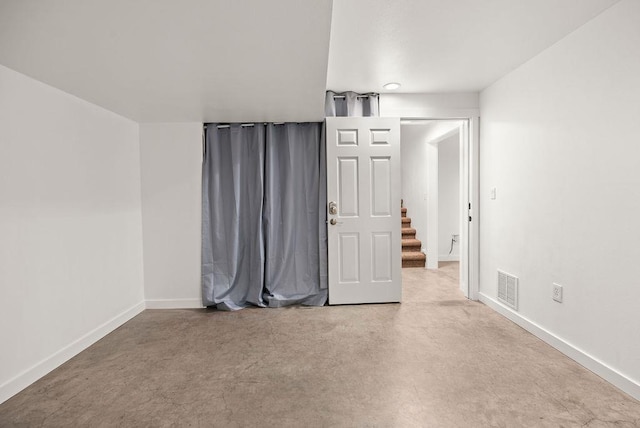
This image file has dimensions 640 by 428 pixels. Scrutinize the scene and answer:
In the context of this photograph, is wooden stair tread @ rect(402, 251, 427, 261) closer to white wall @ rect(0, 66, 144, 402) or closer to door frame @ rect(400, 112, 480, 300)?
door frame @ rect(400, 112, 480, 300)

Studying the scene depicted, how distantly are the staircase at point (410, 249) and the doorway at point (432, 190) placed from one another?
0.13 feet

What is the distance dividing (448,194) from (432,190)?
2.97ft

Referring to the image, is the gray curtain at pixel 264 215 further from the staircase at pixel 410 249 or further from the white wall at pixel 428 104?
the staircase at pixel 410 249

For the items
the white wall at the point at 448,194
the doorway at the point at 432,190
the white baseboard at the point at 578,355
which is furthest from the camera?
the white wall at the point at 448,194

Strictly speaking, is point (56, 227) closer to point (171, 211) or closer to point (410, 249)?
point (171, 211)

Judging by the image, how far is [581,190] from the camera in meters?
2.24

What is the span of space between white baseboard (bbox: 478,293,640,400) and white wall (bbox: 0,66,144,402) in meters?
3.57

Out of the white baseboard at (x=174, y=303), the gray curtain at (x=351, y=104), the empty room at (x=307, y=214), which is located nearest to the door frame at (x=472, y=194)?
the empty room at (x=307, y=214)

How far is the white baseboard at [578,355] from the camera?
190cm

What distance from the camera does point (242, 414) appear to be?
176 cm

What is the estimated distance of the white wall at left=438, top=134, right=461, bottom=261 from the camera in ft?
20.3

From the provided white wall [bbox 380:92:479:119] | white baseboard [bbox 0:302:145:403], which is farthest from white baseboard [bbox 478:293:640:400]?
white baseboard [bbox 0:302:145:403]

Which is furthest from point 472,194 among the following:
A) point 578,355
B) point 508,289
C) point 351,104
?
point 578,355

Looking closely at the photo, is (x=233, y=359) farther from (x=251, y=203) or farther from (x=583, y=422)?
(x=583, y=422)
